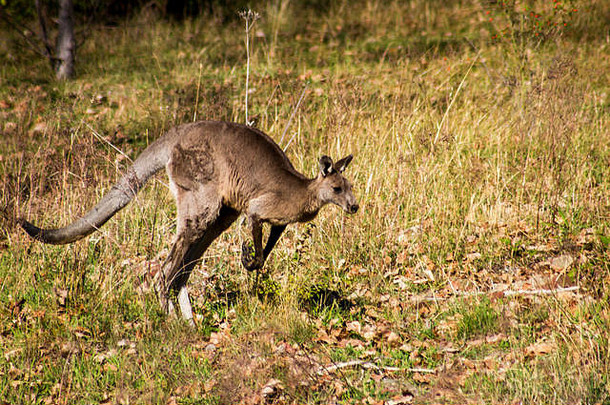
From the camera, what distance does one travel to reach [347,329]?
5562 mm

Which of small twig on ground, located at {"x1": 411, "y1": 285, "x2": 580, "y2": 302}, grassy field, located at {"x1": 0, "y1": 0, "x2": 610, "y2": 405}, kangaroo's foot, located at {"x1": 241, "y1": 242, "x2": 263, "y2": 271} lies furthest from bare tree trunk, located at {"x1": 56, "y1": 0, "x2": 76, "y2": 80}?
small twig on ground, located at {"x1": 411, "y1": 285, "x2": 580, "y2": 302}

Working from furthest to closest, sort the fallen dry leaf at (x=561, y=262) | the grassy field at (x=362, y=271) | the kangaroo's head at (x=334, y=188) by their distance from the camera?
the fallen dry leaf at (x=561, y=262) < the kangaroo's head at (x=334, y=188) < the grassy field at (x=362, y=271)

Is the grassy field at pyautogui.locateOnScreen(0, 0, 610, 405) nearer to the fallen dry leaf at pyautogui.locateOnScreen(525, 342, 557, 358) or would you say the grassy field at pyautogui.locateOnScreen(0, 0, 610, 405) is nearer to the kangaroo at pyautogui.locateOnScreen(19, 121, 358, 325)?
the fallen dry leaf at pyautogui.locateOnScreen(525, 342, 557, 358)

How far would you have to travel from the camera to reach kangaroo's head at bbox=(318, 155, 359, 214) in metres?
5.29

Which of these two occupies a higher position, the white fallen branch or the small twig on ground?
the small twig on ground

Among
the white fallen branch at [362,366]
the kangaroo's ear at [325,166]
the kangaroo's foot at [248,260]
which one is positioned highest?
the kangaroo's ear at [325,166]

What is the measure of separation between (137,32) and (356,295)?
36.6 feet

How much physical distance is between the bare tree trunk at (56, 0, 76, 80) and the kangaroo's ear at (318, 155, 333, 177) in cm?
818

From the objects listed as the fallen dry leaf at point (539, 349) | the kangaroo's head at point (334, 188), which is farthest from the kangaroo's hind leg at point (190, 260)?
the fallen dry leaf at point (539, 349)

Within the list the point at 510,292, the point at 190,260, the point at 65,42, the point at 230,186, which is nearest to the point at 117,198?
the point at 190,260

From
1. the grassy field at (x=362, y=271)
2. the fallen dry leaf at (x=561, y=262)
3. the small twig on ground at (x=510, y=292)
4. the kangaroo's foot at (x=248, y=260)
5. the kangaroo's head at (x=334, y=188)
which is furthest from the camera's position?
the fallen dry leaf at (x=561, y=262)

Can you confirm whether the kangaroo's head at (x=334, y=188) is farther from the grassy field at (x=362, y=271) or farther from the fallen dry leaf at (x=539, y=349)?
the fallen dry leaf at (x=539, y=349)

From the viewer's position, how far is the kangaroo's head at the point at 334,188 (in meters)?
5.29

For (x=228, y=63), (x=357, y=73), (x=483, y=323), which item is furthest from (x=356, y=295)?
(x=228, y=63)
